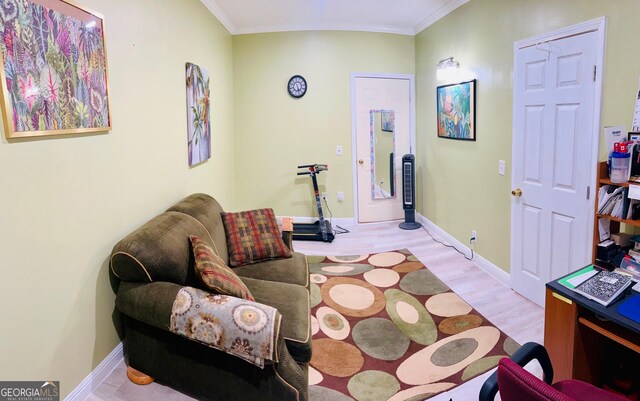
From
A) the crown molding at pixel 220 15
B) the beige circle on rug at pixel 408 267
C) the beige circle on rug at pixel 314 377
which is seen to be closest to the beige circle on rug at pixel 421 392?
the beige circle on rug at pixel 314 377

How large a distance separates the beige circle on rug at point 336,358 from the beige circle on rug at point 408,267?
1439 mm

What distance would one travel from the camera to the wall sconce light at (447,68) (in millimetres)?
4273

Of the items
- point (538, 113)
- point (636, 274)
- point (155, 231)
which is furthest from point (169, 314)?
point (538, 113)

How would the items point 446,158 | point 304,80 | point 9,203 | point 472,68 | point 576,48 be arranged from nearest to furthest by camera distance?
point 9,203 → point 576,48 → point 472,68 → point 446,158 → point 304,80

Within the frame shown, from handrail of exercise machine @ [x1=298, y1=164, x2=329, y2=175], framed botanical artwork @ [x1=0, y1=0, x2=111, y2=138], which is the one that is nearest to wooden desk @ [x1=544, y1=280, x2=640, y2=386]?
framed botanical artwork @ [x1=0, y1=0, x2=111, y2=138]

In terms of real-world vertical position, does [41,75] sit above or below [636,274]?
above

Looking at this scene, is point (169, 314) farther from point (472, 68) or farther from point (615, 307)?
point (472, 68)

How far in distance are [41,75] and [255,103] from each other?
3.67 m

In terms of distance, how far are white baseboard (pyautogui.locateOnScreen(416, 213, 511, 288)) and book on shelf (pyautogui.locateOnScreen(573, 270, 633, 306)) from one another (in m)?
1.57

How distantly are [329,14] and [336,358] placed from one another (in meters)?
3.89

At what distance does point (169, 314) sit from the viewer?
75.1 inches

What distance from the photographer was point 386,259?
14.0 ft

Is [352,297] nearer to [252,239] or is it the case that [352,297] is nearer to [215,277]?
[252,239]

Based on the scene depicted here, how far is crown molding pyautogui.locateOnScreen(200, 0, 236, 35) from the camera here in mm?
4039
